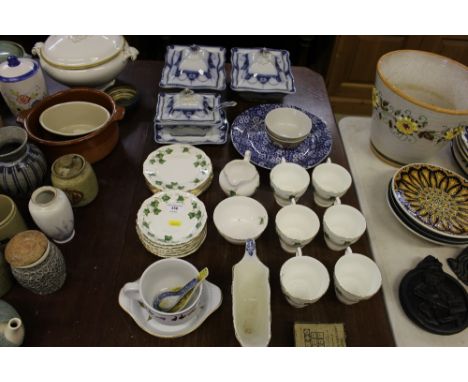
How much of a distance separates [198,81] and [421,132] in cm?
76

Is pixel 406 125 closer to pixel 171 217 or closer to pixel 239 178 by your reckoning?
pixel 239 178

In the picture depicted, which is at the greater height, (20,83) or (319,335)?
(20,83)

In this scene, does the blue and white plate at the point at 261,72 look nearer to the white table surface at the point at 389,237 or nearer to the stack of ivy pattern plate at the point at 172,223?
the white table surface at the point at 389,237

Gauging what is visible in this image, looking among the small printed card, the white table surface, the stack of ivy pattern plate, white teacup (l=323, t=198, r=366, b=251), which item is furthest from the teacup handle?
the white table surface

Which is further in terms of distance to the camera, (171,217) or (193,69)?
(193,69)

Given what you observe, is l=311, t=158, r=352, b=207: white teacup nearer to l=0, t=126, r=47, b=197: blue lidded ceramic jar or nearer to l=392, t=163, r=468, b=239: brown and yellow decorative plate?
l=392, t=163, r=468, b=239: brown and yellow decorative plate

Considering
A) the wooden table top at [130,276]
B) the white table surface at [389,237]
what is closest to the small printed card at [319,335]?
the wooden table top at [130,276]

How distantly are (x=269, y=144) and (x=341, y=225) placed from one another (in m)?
0.37

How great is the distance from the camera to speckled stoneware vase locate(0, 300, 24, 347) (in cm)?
77

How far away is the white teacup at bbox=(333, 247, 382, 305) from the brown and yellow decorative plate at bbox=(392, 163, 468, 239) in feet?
0.72

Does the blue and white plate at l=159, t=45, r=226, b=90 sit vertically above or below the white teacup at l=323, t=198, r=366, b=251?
above

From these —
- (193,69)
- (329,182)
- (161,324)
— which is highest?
(193,69)

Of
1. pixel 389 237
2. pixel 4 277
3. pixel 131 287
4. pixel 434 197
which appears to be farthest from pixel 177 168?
pixel 434 197

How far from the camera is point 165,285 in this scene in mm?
919
